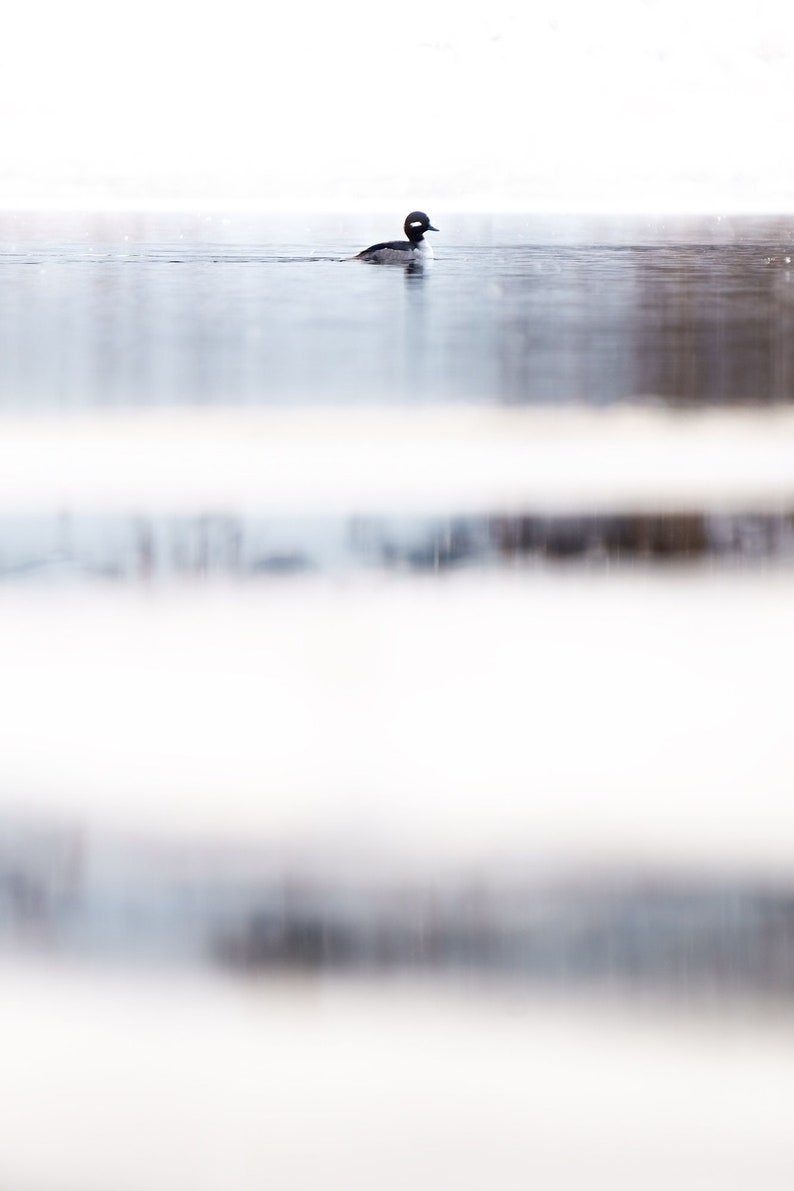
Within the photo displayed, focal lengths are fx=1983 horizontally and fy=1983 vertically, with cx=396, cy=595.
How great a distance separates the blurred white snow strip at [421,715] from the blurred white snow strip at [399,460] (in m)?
1.44

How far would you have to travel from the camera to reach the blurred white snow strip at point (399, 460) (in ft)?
20.6

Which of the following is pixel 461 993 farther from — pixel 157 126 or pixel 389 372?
pixel 157 126

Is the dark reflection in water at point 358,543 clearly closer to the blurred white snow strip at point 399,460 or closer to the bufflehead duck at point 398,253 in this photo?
the blurred white snow strip at point 399,460

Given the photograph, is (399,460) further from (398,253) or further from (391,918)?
(398,253)

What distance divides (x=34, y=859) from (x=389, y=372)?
23.9ft

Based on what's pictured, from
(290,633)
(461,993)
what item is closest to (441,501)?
(290,633)

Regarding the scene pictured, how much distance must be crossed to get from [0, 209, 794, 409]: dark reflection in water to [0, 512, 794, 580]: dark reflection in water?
2.96m

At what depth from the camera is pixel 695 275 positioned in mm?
19375

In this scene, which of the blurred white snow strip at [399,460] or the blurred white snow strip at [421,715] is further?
the blurred white snow strip at [399,460]

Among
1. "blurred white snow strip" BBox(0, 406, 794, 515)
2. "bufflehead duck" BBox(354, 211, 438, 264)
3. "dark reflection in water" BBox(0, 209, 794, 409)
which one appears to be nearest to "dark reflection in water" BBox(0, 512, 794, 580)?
"blurred white snow strip" BBox(0, 406, 794, 515)

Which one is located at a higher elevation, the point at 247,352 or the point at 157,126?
the point at 157,126

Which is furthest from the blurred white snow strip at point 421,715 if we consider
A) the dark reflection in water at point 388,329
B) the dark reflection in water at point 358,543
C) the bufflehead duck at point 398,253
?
the bufflehead duck at point 398,253

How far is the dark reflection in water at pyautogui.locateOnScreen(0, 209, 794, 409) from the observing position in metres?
9.32

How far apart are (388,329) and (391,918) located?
32.5ft
